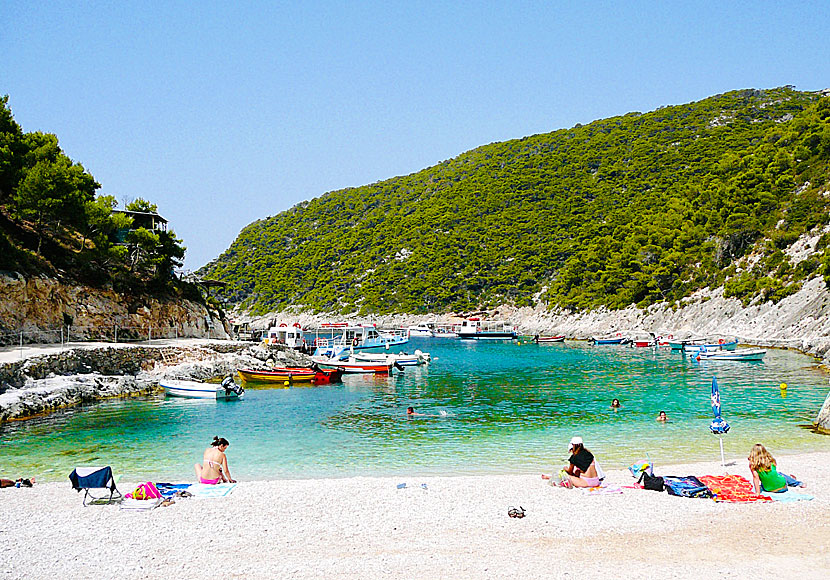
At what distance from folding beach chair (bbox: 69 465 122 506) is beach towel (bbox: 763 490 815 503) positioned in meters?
12.4

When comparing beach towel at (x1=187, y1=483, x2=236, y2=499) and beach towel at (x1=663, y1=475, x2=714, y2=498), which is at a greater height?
beach towel at (x1=663, y1=475, x2=714, y2=498)

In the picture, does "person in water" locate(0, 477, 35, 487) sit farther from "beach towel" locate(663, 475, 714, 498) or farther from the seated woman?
"beach towel" locate(663, 475, 714, 498)

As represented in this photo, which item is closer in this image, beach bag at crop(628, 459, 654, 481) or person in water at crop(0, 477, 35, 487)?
beach bag at crop(628, 459, 654, 481)

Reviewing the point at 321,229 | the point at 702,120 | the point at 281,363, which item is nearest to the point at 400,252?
the point at 321,229

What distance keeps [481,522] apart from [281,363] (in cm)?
3497

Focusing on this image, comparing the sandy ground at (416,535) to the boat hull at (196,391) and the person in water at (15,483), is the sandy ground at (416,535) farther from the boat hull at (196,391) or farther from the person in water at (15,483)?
the boat hull at (196,391)

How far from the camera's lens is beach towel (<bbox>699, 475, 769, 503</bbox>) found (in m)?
11.2

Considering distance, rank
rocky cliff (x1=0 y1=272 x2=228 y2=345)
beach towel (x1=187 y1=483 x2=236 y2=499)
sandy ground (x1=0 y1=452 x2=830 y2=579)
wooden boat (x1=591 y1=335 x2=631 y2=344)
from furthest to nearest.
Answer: wooden boat (x1=591 y1=335 x2=631 y2=344), rocky cliff (x1=0 y1=272 x2=228 y2=345), beach towel (x1=187 y1=483 x2=236 y2=499), sandy ground (x1=0 y1=452 x2=830 y2=579)

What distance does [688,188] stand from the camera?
9931 cm

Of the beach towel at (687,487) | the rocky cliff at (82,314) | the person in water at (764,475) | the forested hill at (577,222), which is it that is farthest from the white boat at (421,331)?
the person in water at (764,475)

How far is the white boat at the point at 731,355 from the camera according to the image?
4506cm

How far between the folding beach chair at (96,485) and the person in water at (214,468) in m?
1.87

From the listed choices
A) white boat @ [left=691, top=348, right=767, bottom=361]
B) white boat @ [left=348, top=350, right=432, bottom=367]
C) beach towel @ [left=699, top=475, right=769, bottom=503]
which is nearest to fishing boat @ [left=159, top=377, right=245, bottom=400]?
white boat @ [left=348, top=350, right=432, bottom=367]

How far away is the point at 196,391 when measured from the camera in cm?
3094
